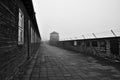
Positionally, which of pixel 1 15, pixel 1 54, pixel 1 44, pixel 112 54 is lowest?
pixel 112 54

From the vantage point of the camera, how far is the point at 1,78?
2404mm

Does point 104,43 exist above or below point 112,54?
above

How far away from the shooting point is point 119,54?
6973 millimetres

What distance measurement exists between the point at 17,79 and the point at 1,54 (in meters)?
1.74

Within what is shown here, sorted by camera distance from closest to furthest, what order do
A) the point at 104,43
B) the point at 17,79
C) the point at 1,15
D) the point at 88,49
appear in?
the point at 1,15
the point at 17,79
the point at 104,43
the point at 88,49

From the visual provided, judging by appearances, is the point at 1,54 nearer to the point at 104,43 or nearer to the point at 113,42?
the point at 113,42

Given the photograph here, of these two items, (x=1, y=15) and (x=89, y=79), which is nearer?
(x=1, y=15)

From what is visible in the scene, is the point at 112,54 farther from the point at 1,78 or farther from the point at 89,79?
the point at 1,78

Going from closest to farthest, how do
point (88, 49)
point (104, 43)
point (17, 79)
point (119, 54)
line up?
point (17, 79), point (119, 54), point (104, 43), point (88, 49)

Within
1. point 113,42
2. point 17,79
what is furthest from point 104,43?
point 17,79

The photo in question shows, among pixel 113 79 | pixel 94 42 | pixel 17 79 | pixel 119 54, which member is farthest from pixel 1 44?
pixel 94 42

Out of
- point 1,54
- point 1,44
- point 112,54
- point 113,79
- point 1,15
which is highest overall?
point 1,15

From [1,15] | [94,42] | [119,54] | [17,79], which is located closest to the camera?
[1,15]

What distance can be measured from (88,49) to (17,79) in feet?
27.9
